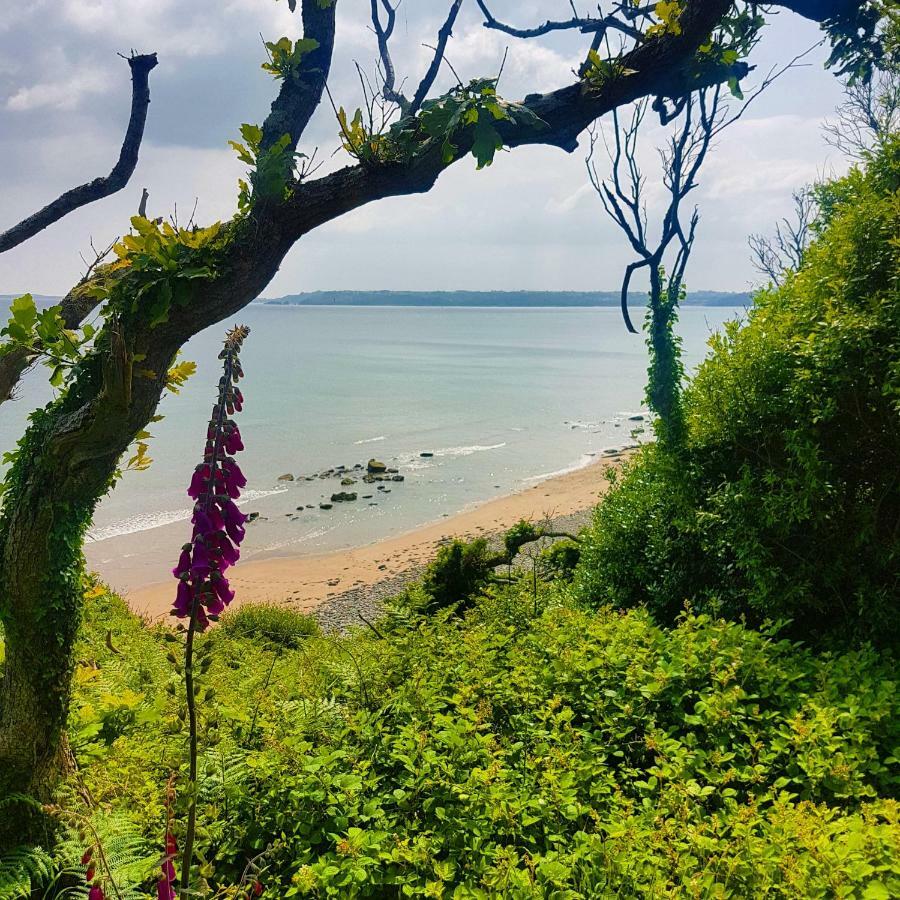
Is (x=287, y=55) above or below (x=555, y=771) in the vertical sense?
above

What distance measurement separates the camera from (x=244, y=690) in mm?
4273

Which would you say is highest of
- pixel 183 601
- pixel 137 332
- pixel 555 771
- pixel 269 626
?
pixel 137 332

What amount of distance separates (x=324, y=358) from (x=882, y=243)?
79439 millimetres

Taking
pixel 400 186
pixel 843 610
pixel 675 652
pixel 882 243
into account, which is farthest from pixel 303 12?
pixel 843 610

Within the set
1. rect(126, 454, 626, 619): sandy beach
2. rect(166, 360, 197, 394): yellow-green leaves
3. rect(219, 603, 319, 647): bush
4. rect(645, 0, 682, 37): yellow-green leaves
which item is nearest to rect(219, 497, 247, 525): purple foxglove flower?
rect(166, 360, 197, 394): yellow-green leaves

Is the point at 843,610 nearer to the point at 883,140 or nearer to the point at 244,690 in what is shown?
the point at 883,140

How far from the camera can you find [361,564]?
56.5 feet

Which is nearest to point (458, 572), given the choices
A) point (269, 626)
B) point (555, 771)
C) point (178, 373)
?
point (269, 626)

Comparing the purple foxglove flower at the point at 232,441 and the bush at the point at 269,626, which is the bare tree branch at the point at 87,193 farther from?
the bush at the point at 269,626

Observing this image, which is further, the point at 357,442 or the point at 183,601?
the point at 357,442

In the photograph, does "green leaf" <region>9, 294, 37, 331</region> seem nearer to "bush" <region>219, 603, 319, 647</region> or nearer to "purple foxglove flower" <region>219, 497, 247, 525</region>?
"purple foxglove flower" <region>219, 497, 247, 525</region>

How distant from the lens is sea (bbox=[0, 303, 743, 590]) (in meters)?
20.5

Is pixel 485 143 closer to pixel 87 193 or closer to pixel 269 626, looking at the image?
pixel 87 193

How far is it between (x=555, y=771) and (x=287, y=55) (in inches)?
140
